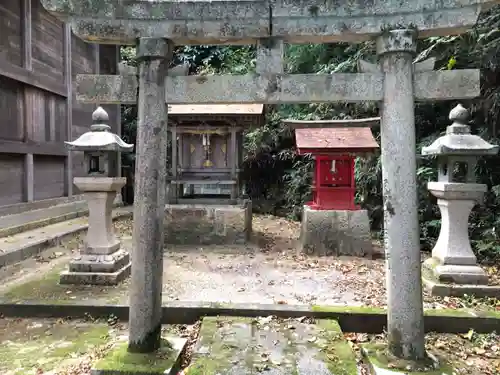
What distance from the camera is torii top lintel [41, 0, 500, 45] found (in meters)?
3.56

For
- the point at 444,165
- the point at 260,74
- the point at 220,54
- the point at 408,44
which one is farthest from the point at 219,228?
the point at 220,54

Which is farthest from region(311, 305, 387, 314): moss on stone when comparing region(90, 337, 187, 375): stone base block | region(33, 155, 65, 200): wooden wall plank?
region(33, 155, 65, 200): wooden wall plank

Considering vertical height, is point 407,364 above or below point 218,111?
below

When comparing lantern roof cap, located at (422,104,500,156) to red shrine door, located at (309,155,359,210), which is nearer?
lantern roof cap, located at (422,104,500,156)

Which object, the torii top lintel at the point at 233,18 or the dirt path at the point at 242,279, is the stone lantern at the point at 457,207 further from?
the torii top lintel at the point at 233,18

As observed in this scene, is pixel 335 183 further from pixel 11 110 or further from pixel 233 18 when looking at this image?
pixel 11 110

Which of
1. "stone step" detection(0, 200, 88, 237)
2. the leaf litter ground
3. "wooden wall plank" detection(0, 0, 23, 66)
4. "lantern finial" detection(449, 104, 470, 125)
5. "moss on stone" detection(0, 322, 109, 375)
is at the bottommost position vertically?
"moss on stone" detection(0, 322, 109, 375)

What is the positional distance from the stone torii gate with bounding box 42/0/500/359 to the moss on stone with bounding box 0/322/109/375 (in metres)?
0.96

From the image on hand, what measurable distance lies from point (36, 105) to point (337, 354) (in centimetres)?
1053

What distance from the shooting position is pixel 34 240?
316 inches

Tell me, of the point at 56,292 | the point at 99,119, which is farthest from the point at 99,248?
the point at 99,119

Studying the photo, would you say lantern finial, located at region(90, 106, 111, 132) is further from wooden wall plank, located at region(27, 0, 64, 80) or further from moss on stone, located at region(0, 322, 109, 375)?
wooden wall plank, located at region(27, 0, 64, 80)

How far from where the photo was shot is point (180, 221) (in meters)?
9.61

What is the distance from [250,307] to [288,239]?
5871 millimetres
